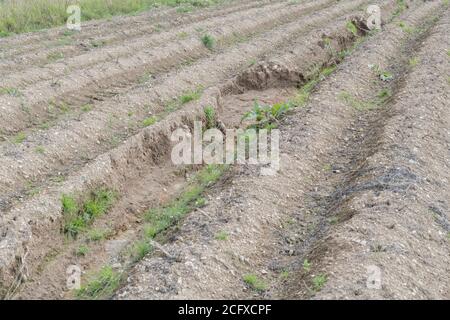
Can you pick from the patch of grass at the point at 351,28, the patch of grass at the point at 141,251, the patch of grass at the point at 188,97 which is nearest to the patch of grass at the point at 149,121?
the patch of grass at the point at 188,97

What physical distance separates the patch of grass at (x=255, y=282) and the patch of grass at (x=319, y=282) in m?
0.55

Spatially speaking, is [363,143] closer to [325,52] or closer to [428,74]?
[428,74]

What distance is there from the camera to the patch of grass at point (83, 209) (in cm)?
749

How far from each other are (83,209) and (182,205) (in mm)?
1215

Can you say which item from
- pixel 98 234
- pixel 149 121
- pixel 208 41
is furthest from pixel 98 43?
pixel 98 234

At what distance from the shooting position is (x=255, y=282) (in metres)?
6.12

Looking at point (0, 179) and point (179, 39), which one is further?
point (179, 39)

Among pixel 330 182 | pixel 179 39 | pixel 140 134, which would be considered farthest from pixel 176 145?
pixel 179 39

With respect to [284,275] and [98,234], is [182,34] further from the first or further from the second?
[284,275]

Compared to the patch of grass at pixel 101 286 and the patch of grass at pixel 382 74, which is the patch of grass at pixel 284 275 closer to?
the patch of grass at pixel 101 286

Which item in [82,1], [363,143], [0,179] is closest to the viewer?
[0,179]

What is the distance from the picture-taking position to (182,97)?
11.1m
